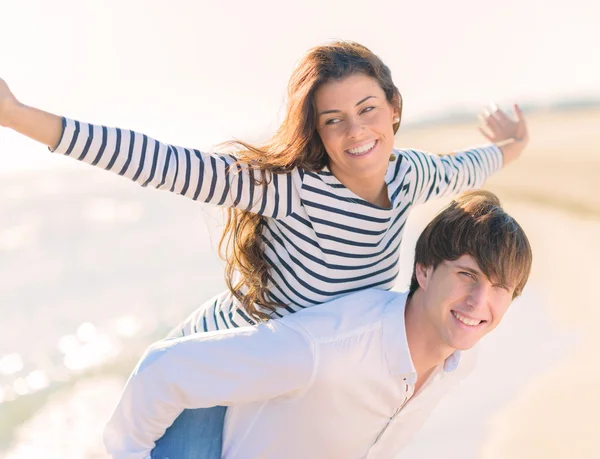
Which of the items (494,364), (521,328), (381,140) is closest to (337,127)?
(381,140)

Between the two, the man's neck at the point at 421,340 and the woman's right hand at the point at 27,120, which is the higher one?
the woman's right hand at the point at 27,120

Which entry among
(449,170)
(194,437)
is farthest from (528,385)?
(194,437)

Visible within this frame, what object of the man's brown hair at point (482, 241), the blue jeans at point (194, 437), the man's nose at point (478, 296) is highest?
the man's brown hair at point (482, 241)

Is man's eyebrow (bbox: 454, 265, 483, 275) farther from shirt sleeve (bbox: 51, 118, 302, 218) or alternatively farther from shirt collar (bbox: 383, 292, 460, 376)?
shirt sleeve (bbox: 51, 118, 302, 218)

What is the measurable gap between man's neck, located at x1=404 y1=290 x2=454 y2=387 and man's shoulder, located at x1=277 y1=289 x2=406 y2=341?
2.0 inches

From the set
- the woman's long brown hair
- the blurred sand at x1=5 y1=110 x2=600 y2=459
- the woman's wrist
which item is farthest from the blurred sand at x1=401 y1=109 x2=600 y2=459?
the woman's wrist

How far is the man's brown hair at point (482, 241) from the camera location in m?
2.52

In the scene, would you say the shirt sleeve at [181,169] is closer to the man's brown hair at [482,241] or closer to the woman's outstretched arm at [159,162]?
the woman's outstretched arm at [159,162]

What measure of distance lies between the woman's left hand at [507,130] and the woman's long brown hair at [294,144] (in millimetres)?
1145

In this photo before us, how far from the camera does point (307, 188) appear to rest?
2.69 metres

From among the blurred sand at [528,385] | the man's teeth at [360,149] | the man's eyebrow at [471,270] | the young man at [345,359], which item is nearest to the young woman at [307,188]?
the man's teeth at [360,149]

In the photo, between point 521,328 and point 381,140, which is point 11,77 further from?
point 381,140

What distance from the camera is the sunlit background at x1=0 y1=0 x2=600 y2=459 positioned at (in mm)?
4297

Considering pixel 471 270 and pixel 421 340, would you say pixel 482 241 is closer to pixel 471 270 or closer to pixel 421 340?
pixel 471 270
